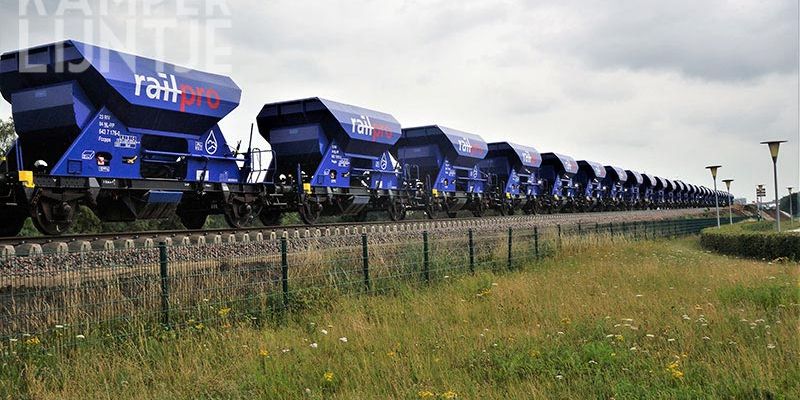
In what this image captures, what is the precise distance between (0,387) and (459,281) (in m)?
7.26

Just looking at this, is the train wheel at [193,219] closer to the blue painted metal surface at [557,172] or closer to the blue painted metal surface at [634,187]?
the blue painted metal surface at [557,172]

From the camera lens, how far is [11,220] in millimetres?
12508

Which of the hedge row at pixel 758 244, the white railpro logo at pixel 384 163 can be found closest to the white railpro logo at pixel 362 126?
the white railpro logo at pixel 384 163

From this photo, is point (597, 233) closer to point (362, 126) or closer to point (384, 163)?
point (384, 163)

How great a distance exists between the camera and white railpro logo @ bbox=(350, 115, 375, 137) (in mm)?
20359

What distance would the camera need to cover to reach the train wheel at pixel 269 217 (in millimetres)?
19062

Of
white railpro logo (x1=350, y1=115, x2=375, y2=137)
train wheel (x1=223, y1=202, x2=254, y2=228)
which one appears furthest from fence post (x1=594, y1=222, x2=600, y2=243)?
train wheel (x1=223, y1=202, x2=254, y2=228)

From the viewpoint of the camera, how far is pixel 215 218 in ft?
127

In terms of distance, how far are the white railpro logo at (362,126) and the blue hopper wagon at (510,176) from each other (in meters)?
11.4

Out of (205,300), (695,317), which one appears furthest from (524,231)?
(205,300)

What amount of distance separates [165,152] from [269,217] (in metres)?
5.22

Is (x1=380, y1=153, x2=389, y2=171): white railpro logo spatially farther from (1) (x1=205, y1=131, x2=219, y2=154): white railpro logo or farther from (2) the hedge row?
(2) the hedge row

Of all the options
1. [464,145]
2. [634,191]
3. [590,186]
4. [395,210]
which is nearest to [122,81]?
[395,210]

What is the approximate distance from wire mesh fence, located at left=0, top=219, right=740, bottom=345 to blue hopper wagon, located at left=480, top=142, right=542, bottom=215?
62.5ft
